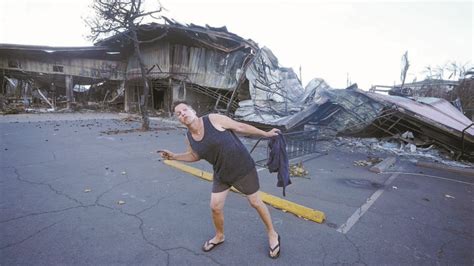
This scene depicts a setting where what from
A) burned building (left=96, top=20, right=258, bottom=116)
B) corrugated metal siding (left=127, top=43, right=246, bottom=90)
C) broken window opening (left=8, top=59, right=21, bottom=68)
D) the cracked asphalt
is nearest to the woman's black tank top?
the cracked asphalt

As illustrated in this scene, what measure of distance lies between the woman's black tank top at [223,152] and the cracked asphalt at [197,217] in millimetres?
907

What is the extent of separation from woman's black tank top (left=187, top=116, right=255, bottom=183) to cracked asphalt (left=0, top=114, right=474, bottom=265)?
91cm

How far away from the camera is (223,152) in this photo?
2340 millimetres

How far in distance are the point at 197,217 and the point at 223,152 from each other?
1474 mm

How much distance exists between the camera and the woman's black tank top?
7.65 ft

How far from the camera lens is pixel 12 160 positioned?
18.7 feet

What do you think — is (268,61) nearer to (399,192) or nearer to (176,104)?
(399,192)

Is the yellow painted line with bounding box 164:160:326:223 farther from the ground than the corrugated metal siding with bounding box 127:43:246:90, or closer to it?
closer to it

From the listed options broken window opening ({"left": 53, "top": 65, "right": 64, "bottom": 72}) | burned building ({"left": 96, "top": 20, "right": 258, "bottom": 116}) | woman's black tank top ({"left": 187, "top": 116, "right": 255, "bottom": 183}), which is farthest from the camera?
broken window opening ({"left": 53, "top": 65, "right": 64, "bottom": 72})

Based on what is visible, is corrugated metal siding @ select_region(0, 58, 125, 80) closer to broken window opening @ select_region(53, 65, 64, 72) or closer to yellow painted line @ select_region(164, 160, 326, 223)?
broken window opening @ select_region(53, 65, 64, 72)

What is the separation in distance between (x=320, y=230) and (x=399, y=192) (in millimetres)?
2460

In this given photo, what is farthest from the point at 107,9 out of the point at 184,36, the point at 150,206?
the point at 150,206

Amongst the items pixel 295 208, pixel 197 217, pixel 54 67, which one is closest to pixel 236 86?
pixel 295 208

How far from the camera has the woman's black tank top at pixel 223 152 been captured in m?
2.33
